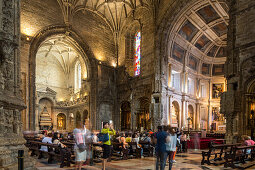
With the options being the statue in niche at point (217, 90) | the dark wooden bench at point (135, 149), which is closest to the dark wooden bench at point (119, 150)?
the dark wooden bench at point (135, 149)

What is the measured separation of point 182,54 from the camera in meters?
22.5

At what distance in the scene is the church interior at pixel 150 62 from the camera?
12.1m

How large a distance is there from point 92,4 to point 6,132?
21.8m

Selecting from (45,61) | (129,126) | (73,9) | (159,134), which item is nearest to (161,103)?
(129,126)

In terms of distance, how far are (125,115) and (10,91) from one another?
1934 centimetres

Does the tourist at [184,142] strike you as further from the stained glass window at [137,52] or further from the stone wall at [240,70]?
the stained glass window at [137,52]

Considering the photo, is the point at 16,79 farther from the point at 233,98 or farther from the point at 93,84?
the point at 93,84

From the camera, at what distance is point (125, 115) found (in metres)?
24.5

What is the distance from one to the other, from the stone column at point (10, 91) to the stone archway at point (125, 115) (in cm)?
1817

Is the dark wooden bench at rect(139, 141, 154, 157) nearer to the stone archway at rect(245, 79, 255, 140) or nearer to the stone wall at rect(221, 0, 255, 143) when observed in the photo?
the stone wall at rect(221, 0, 255, 143)

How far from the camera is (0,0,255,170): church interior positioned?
1210 cm

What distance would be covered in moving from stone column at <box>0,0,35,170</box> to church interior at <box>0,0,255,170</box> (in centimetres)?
978

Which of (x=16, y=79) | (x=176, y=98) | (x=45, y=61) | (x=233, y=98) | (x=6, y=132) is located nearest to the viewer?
(x=6, y=132)

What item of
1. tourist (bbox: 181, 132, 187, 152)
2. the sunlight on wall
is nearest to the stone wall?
tourist (bbox: 181, 132, 187, 152)
